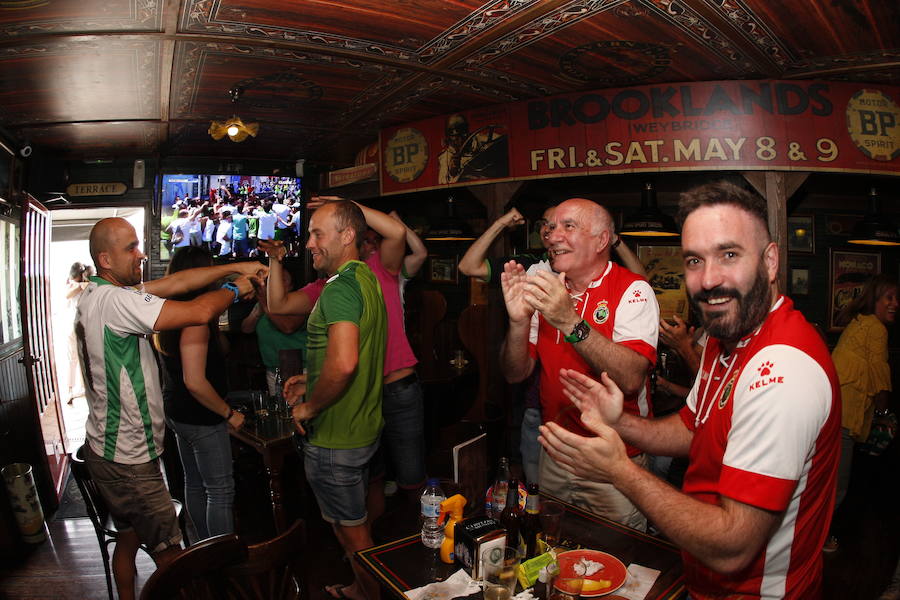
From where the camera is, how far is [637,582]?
170cm

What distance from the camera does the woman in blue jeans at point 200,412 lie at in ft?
9.59

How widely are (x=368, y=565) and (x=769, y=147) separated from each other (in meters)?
4.36

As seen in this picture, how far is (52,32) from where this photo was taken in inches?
134

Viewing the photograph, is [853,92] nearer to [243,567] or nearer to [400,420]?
[400,420]

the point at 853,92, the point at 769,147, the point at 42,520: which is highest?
the point at 853,92

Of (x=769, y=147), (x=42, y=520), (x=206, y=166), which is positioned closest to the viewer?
(x=42, y=520)

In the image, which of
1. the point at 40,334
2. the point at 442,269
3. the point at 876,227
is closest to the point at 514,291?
the point at 876,227

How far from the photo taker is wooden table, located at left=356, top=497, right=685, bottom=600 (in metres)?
1.70

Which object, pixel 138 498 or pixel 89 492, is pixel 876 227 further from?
pixel 89 492

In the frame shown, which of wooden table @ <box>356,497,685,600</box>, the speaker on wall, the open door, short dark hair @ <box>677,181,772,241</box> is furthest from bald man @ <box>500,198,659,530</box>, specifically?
the speaker on wall

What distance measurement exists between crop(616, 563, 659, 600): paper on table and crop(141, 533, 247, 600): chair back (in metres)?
1.10

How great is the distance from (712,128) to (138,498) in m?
4.63

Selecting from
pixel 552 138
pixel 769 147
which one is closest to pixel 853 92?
pixel 769 147

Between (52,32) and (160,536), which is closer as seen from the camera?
(160,536)
